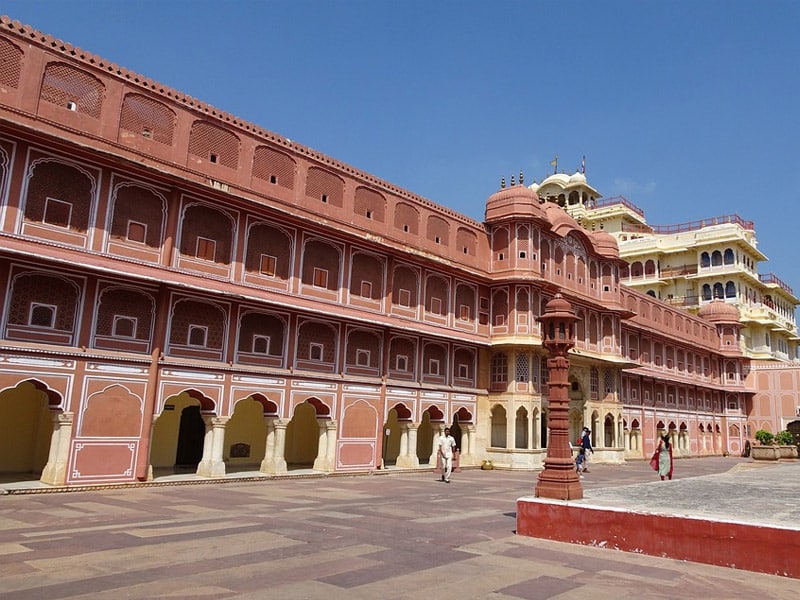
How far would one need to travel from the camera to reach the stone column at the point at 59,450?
15.3 metres

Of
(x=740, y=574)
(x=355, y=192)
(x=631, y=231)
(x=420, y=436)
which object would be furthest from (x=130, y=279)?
(x=631, y=231)

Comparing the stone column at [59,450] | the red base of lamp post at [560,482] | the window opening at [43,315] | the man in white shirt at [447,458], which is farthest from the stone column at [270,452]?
the red base of lamp post at [560,482]

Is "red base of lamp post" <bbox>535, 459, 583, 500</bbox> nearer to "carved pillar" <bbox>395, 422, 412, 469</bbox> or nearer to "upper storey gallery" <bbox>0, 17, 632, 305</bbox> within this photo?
"upper storey gallery" <bbox>0, 17, 632, 305</bbox>

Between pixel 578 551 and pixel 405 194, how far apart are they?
63.3ft

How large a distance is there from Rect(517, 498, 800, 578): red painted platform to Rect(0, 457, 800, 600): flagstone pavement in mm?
196

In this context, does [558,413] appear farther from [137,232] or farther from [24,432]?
[24,432]

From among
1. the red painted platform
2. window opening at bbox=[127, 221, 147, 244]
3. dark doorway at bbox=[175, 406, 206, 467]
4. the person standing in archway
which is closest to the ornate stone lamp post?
the red painted platform

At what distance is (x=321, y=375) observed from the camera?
21.9 metres

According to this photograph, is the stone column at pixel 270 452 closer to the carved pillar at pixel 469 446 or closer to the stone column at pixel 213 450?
the stone column at pixel 213 450

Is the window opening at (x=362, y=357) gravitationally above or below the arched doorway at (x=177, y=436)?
above

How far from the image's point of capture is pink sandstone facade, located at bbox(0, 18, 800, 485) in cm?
1588

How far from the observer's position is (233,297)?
18.8 metres

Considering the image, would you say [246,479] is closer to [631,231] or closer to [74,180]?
[74,180]

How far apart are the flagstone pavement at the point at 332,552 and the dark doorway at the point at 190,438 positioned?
302 inches
